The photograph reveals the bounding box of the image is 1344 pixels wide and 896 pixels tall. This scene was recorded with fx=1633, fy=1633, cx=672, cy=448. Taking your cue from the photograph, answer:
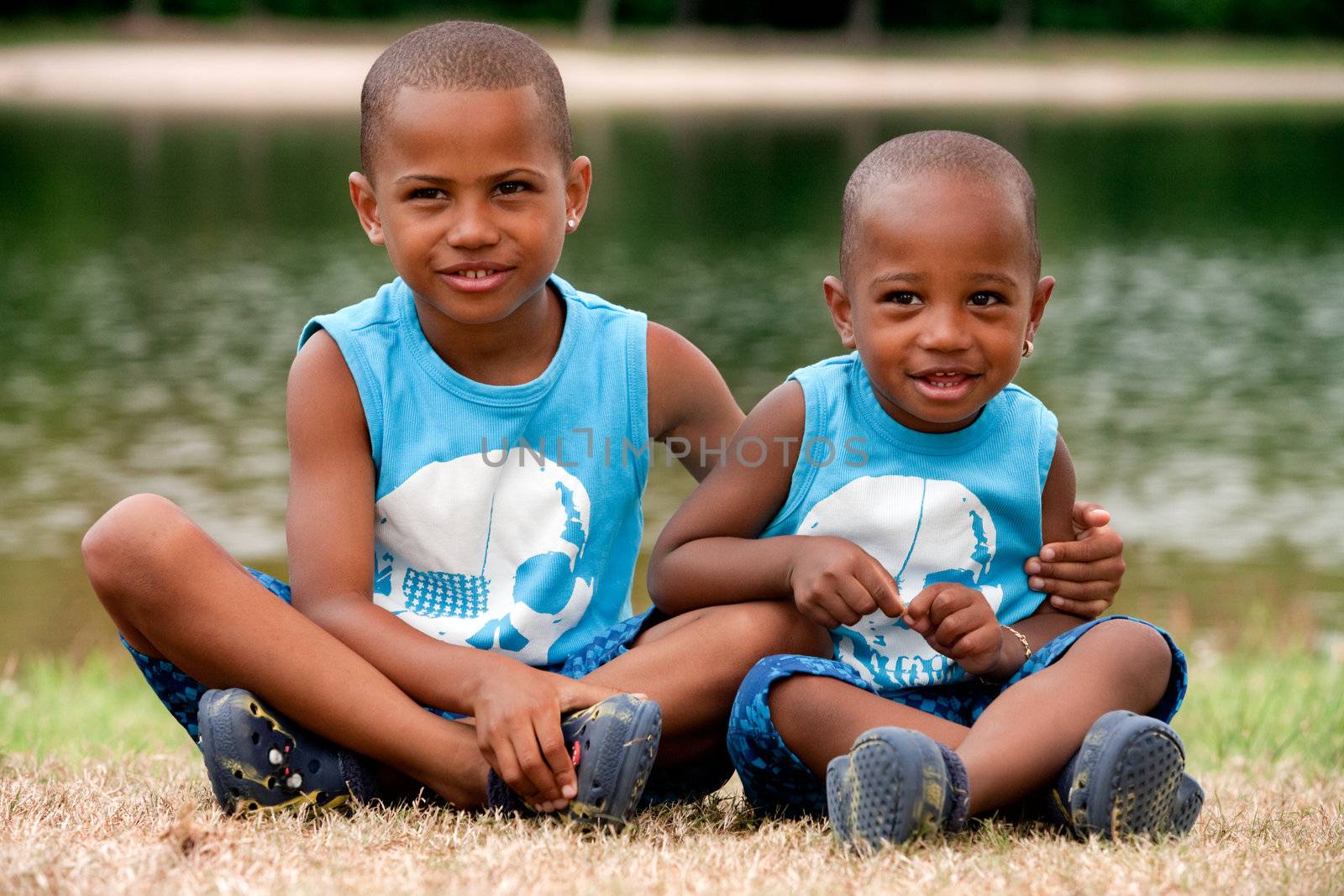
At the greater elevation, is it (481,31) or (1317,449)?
(481,31)

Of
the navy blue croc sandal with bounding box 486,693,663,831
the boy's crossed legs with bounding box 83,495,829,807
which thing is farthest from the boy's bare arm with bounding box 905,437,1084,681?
the navy blue croc sandal with bounding box 486,693,663,831

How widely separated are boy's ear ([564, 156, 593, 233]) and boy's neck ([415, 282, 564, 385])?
16cm

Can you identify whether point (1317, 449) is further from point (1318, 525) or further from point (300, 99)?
point (300, 99)

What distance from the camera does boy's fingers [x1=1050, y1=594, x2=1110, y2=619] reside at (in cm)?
277

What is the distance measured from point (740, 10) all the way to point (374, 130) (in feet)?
149

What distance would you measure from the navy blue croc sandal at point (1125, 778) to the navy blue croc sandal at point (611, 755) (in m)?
0.62

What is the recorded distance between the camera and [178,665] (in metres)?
2.60

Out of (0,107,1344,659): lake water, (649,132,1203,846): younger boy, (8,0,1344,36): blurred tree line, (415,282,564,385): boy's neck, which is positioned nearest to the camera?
(649,132,1203,846): younger boy

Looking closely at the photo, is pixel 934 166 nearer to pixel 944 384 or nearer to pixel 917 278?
pixel 917 278

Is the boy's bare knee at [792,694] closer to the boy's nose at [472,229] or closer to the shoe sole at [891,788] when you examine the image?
the shoe sole at [891,788]

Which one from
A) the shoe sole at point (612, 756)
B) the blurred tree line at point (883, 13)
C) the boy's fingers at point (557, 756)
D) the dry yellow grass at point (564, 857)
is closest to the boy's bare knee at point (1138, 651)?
the dry yellow grass at point (564, 857)

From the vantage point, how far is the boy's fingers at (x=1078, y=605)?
2.77 metres

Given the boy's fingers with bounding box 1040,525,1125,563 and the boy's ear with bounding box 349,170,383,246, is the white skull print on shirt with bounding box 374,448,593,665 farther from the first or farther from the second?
the boy's fingers with bounding box 1040,525,1125,563

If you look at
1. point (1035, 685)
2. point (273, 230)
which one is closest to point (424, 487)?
point (1035, 685)
